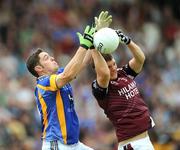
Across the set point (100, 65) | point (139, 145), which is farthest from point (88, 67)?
point (100, 65)

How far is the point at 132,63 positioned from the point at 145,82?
7876mm

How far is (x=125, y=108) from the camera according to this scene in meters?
12.0

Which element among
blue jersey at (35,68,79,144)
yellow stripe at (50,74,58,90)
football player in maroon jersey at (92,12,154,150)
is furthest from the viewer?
football player in maroon jersey at (92,12,154,150)

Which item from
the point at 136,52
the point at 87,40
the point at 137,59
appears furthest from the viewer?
the point at 137,59

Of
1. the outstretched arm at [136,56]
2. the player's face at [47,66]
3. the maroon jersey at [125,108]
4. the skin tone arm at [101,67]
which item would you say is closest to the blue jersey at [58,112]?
the player's face at [47,66]

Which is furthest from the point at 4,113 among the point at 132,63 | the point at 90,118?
the point at 132,63

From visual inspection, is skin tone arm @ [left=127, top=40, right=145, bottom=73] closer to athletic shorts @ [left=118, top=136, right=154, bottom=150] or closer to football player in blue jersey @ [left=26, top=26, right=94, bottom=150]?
football player in blue jersey @ [left=26, top=26, right=94, bottom=150]

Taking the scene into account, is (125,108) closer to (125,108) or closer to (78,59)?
(125,108)

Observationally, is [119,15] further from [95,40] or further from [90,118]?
[95,40]

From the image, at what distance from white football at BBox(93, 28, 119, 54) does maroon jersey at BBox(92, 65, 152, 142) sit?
2.48 ft

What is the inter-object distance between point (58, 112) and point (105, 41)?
1292 mm

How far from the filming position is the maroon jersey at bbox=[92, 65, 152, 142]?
11914mm

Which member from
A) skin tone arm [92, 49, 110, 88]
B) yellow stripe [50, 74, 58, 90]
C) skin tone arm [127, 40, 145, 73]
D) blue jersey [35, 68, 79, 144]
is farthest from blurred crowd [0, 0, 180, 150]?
skin tone arm [92, 49, 110, 88]

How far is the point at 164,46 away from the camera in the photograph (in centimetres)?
2211
